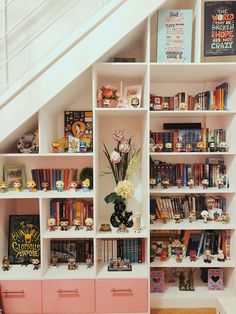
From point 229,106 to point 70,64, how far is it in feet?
4.16

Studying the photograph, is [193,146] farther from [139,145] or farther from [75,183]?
[75,183]

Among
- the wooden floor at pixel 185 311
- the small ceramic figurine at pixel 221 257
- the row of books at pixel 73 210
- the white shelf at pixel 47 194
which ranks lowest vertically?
the wooden floor at pixel 185 311

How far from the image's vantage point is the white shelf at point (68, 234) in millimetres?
1917

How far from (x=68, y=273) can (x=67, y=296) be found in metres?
0.15

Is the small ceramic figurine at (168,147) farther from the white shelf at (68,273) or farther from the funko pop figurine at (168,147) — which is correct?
the white shelf at (68,273)

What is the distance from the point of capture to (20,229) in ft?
6.95

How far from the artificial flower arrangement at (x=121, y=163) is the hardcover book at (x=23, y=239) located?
0.66 metres

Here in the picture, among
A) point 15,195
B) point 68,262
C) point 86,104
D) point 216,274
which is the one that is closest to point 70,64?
point 86,104

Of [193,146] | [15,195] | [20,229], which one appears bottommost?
[20,229]

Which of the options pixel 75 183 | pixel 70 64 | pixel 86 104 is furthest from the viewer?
pixel 86 104

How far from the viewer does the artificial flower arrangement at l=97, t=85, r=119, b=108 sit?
199 cm

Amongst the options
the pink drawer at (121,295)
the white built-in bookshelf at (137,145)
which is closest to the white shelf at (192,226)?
the white built-in bookshelf at (137,145)

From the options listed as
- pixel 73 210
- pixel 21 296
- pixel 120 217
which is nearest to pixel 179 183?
pixel 120 217

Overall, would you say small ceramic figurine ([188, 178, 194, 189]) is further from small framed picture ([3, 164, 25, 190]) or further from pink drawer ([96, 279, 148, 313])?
small framed picture ([3, 164, 25, 190])
